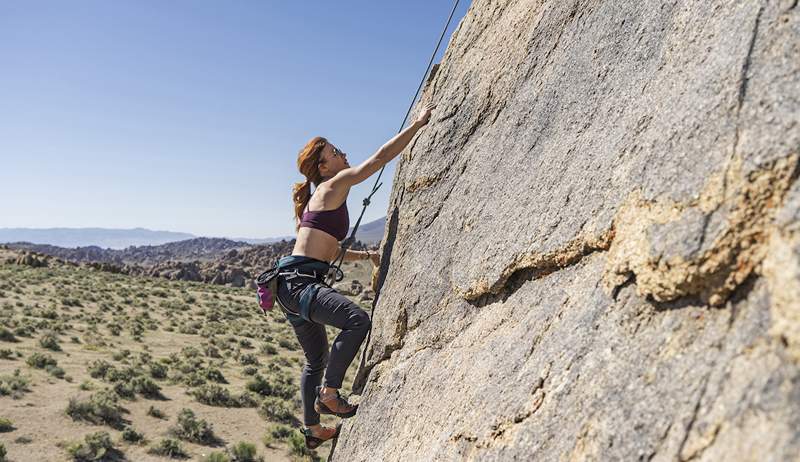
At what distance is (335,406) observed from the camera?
4.78 m

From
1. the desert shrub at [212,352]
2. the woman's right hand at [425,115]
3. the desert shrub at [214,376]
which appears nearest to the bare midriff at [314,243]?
the woman's right hand at [425,115]

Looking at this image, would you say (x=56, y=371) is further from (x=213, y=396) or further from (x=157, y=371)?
(x=213, y=396)

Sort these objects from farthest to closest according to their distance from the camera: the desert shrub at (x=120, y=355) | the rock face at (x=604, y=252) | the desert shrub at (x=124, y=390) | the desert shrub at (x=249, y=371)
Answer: the desert shrub at (x=249, y=371) → the desert shrub at (x=120, y=355) → the desert shrub at (x=124, y=390) → the rock face at (x=604, y=252)

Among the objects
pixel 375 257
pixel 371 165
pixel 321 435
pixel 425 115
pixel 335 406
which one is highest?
pixel 425 115

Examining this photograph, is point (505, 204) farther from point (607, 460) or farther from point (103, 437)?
point (103, 437)

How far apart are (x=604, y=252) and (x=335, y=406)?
291 cm

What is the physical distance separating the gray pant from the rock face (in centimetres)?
32

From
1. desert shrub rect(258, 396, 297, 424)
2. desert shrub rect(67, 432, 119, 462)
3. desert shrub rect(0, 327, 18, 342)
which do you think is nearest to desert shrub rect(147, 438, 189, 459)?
desert shrub rect(67, 432, 119, 462)

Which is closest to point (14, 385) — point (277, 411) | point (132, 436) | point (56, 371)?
point (56, 371)

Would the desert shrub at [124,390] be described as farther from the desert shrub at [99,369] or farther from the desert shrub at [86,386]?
the desert shrub at [99,369]

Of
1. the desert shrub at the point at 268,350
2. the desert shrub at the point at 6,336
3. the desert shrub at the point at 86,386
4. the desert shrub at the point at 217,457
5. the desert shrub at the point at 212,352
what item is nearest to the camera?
the desert shrub at the point at 217,457

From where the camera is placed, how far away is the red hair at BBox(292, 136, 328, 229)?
16.7 ft

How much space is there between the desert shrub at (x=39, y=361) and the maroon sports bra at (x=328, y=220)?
743 inches

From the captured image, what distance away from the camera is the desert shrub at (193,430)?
1445cm
